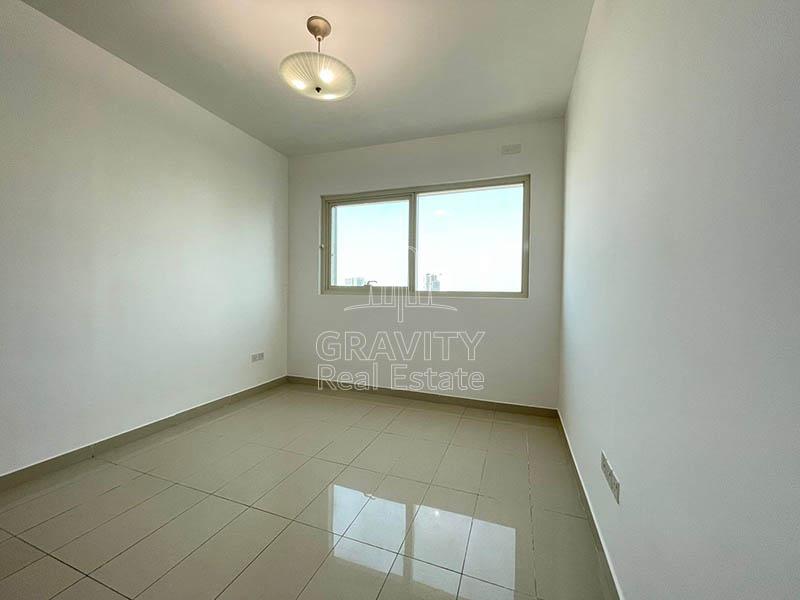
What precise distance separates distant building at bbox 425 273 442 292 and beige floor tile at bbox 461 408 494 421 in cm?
129

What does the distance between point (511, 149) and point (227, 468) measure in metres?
3.57

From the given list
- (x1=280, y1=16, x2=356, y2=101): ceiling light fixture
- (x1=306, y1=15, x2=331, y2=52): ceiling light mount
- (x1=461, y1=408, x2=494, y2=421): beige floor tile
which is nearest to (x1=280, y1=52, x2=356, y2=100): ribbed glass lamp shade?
(x1=280, y1=16, x2=356, y2=101): ceiling light fixture

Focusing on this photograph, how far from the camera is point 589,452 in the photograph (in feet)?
5.34

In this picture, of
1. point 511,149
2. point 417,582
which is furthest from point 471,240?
point 417,582

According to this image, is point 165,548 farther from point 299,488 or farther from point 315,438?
point 315,438

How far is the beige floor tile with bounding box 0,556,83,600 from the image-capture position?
114cm

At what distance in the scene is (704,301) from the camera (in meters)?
0.69

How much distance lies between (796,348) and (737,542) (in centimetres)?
39

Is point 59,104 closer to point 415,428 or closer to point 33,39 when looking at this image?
point 33,39

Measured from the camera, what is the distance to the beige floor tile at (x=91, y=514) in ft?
4.57

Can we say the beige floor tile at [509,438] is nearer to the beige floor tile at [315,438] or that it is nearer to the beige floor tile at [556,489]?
the beige floor tile at [556,489]

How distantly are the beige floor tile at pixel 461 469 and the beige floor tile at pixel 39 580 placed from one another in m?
1.71

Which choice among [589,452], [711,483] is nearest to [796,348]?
[711,483]

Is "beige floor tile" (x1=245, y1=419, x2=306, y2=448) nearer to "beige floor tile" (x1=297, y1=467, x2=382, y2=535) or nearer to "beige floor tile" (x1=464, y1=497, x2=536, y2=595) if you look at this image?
"beige floor tile" (x1=297, y1=467, x2=382, y2=535)
